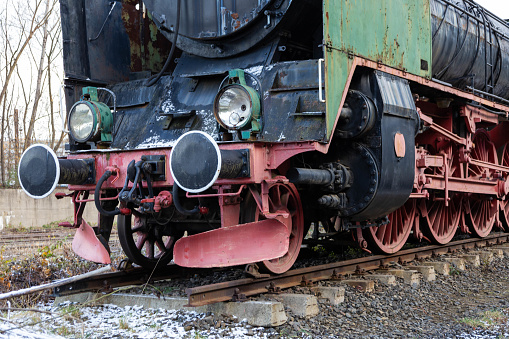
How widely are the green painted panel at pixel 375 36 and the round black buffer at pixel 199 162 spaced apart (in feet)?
2.92

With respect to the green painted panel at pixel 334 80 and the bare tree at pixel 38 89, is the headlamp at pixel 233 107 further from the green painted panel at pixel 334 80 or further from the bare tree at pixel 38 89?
the bare tree at pixel 38 89

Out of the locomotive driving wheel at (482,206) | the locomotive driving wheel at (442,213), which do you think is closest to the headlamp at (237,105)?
the locomotive driving wheel at (442,213)

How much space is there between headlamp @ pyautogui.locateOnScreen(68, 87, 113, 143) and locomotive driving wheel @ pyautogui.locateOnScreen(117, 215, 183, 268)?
0.81m

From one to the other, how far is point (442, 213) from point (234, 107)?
4.38 metres

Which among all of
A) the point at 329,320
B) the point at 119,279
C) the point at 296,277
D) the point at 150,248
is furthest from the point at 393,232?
the point at 119,279

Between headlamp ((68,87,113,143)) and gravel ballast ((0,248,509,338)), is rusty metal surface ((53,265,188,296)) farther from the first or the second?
headlamp ((68,87,113,143))

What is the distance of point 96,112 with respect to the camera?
5.15 meters

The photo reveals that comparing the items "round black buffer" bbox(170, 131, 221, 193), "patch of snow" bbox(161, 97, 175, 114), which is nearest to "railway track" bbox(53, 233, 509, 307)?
"round black buffer" bbox(170, 131, 221, 193)

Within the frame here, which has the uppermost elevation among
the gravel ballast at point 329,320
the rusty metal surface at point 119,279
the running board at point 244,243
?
the running board at point 244,243

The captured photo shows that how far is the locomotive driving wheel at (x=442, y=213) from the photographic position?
7.22m

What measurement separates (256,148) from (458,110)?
13.4 feet

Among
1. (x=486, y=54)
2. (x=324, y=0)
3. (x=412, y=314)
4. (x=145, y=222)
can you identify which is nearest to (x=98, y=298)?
(x=145, y=222)

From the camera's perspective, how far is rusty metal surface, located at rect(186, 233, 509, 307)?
430 centimetres

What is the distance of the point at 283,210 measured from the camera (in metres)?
4.75
